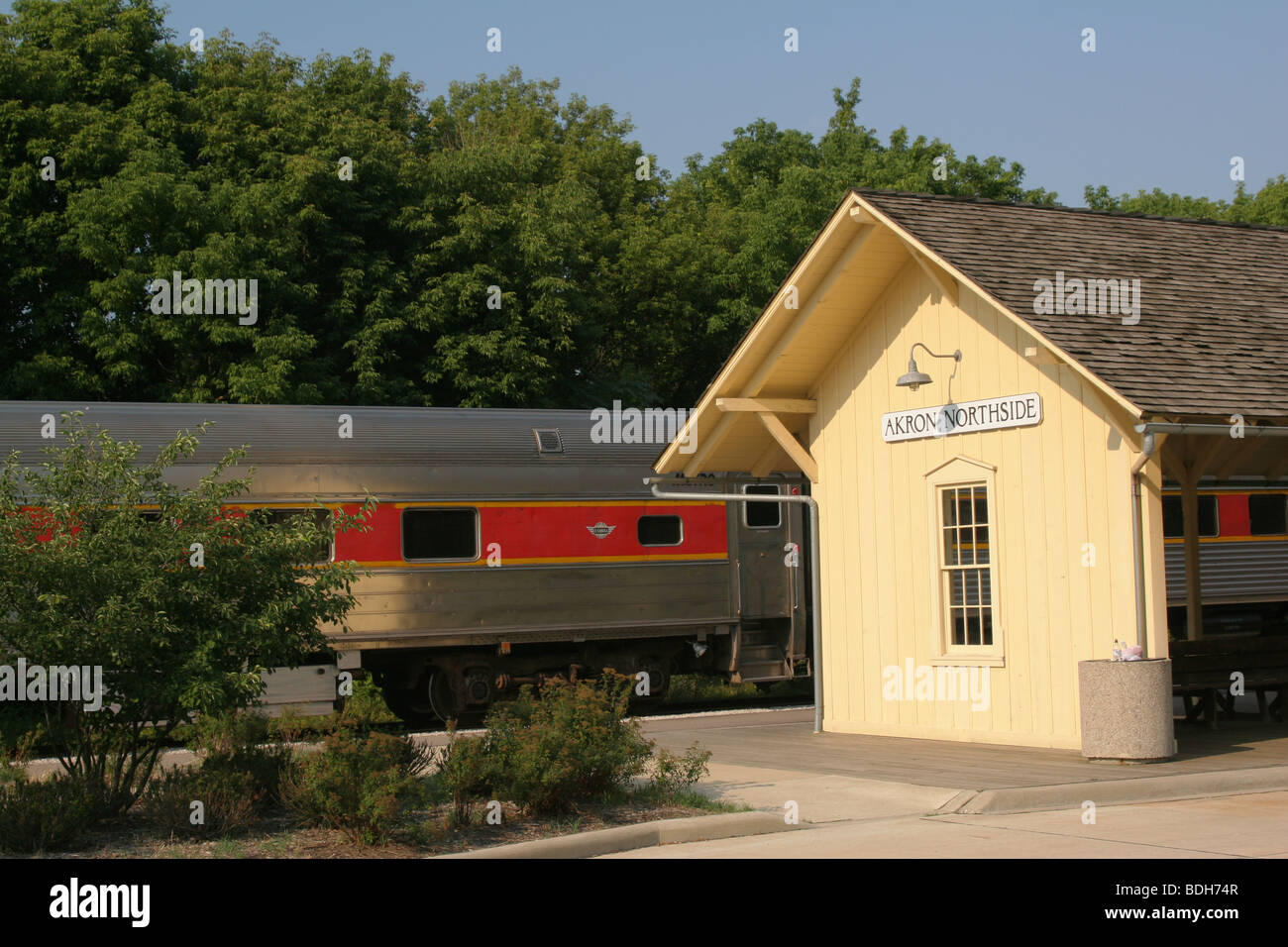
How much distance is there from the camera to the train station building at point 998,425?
12203 mm

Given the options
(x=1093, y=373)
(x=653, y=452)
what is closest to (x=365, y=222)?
(x=653, y=452)

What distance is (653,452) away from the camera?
19.2m

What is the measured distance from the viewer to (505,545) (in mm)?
17875

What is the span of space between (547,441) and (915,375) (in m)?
6.39

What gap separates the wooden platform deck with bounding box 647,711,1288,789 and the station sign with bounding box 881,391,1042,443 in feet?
10.1

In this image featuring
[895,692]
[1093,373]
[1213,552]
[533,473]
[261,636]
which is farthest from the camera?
[1213,552]

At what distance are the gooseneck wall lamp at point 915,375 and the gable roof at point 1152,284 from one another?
1.04 m

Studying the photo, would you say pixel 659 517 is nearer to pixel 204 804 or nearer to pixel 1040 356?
pixel 1040 356

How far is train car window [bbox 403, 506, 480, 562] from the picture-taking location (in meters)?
17.5

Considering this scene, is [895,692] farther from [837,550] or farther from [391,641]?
[391,641]

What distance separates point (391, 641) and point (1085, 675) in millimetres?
8651

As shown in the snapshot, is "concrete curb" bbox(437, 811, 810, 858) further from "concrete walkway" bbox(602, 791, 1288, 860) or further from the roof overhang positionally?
the roof overhang

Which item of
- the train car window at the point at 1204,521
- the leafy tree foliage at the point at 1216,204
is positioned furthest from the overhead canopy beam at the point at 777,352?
the leafy tree foliage at the point at 1216,204

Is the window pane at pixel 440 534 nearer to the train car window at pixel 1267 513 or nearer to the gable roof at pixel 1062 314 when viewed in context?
the gable roof at pixel 1062 314
